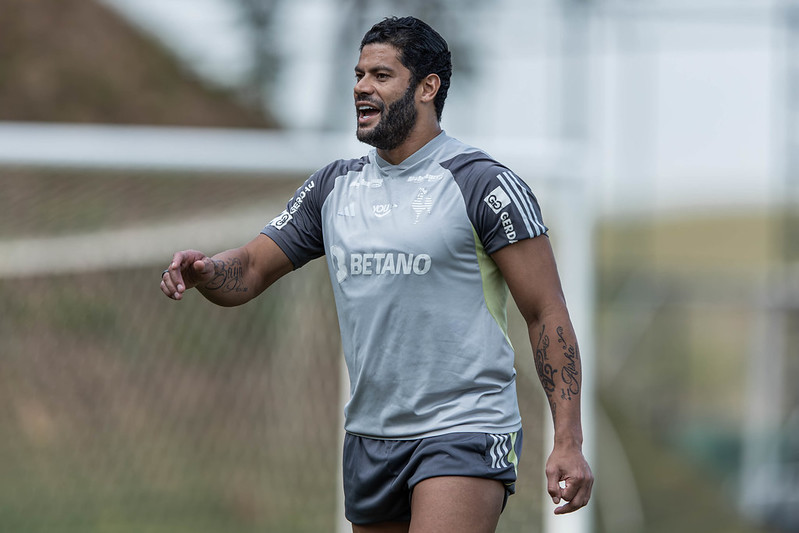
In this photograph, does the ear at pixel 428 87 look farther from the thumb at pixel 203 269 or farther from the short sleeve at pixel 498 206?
the thumb at pixel 203 269

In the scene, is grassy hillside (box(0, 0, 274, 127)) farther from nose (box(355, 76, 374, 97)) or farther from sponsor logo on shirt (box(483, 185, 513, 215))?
sponsor logo on shirt (box(483, 185, 513, 215))

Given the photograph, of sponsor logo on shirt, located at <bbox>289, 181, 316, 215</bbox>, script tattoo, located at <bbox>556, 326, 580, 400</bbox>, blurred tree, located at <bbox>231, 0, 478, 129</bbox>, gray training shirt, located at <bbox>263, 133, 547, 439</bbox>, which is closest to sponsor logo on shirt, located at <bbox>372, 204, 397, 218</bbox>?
gray training shirt, located at <bbox>263, 133, 547, 439</bbox>

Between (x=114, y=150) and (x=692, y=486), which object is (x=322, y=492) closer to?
(x=114, y=150)

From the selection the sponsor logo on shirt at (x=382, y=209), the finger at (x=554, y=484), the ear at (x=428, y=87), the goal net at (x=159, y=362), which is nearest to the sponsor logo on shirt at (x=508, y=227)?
the sponsor logo on shirt at (x=382, y=209)

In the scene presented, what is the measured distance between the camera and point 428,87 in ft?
11.6

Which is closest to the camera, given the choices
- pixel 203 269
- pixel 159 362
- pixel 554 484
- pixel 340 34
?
pixel 554 484

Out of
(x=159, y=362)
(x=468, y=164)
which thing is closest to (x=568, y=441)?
(x=468, y=164)

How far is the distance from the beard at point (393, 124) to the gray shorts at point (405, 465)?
3.06ft

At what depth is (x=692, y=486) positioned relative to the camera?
520 inches

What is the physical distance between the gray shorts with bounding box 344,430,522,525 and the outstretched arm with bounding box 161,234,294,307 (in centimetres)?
59

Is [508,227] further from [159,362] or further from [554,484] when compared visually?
[159,362]

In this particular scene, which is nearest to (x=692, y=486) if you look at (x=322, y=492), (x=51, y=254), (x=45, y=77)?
(x=322, y=492)

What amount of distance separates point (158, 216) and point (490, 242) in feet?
16.2

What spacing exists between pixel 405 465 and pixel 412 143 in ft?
3.31
